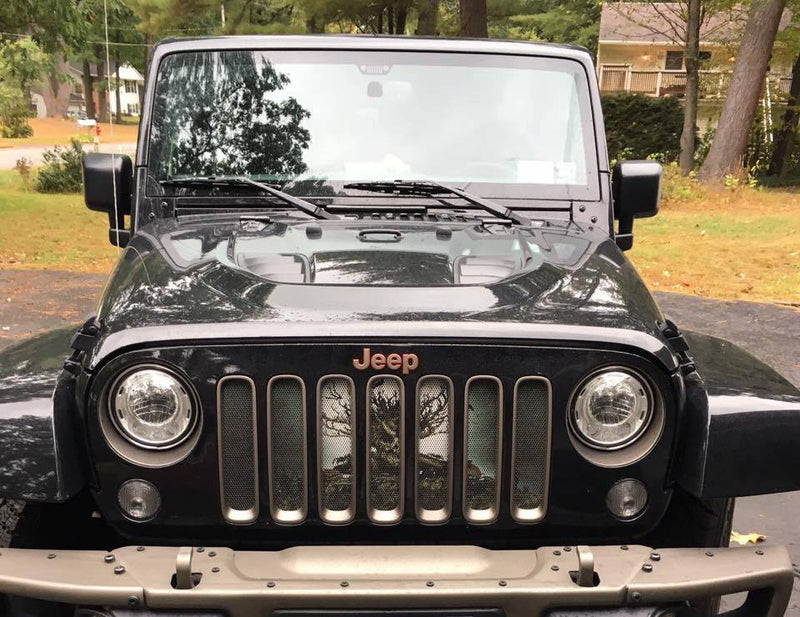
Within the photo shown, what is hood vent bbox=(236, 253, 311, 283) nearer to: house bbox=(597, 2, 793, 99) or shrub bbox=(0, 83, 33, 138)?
shrub bbox=(0, 83, 33, 138)

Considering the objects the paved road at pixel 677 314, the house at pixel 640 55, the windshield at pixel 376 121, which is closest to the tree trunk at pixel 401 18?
the house at pixel 640 55

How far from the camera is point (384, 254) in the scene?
2.70 meters

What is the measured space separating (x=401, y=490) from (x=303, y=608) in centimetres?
38

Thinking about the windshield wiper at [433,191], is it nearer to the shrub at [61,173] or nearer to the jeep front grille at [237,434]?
the jeep front grille at [237,434]

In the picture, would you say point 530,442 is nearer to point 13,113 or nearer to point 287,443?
point 287,443

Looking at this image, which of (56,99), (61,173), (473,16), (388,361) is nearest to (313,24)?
(473,16)

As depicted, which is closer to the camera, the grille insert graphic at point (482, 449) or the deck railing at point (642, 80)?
the grille insert graphic at point (482, 449)

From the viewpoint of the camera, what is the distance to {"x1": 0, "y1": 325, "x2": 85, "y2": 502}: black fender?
2.20 meters

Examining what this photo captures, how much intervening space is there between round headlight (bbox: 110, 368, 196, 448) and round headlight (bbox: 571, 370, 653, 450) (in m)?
0.98

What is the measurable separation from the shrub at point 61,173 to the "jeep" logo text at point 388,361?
18374mm

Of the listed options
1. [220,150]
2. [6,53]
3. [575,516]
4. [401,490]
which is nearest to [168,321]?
[401,490]

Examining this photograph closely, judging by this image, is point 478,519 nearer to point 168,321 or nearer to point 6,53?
point 168,321

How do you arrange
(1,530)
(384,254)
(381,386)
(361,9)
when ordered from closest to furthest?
(381,386), (1,530), (384,254), (361,9)

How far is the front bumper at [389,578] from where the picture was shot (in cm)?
203
